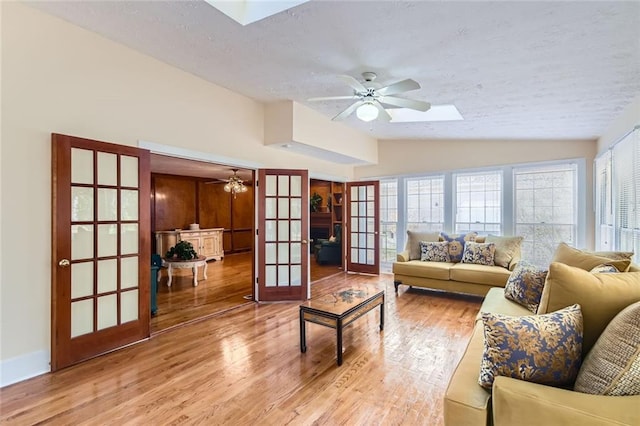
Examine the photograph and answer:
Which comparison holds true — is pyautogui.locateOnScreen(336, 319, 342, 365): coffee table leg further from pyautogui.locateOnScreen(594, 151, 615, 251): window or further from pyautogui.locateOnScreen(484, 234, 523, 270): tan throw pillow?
pyautogui.locateOnScreen(594, 151, 615, 251): window

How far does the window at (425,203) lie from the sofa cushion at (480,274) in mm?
1626

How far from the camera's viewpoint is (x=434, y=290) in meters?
5.44

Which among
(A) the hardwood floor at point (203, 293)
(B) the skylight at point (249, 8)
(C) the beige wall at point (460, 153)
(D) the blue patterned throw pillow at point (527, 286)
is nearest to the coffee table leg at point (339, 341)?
(D) the blue patterned throw pillow at point (527, 286)

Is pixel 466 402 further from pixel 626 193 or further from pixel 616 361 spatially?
pixel 626 193

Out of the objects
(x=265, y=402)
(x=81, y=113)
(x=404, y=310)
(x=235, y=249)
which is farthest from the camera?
(x=235, y=249)

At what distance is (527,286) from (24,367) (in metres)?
4.49

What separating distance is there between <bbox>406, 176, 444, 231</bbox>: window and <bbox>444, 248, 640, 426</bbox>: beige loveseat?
15.3 ft

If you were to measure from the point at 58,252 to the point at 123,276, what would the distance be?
64cm

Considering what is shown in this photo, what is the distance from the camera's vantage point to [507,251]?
489 cm

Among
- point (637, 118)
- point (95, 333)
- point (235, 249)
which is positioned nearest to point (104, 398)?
point (95, 333)

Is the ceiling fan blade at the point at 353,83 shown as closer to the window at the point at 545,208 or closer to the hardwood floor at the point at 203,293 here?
the hardwood floor at the point at 203,293

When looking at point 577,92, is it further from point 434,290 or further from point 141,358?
point 141,358

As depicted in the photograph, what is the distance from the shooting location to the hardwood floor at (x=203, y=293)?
4137 mm

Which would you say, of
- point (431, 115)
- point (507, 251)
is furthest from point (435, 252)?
point (431, 115)
